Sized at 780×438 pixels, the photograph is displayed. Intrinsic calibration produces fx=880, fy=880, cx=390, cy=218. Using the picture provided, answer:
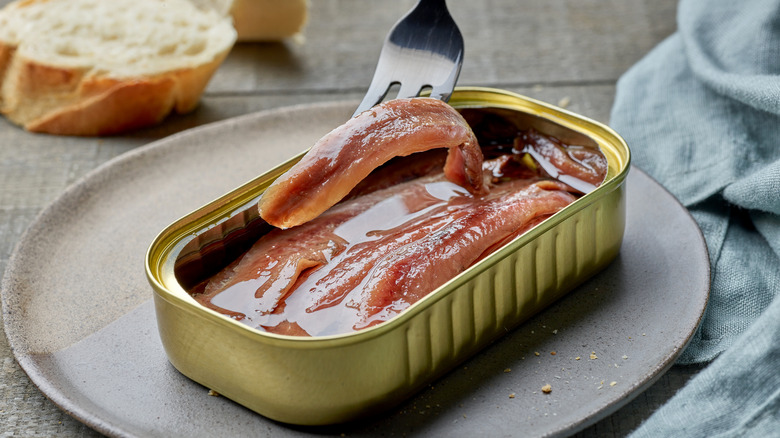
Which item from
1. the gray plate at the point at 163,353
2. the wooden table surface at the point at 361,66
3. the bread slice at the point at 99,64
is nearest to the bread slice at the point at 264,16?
the wooden table surface at the point at 361,66

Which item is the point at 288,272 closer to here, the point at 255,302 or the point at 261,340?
the point at 255,302

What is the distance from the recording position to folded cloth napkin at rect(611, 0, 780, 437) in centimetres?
135

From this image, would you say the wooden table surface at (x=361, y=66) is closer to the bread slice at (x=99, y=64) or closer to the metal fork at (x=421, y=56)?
the bread slice at (x=99, y=64)

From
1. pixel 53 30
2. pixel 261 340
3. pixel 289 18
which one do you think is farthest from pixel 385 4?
pixel 261 340

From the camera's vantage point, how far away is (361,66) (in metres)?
2.97

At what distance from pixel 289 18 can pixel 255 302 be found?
174 centimetres

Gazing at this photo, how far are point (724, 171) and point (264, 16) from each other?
162cm

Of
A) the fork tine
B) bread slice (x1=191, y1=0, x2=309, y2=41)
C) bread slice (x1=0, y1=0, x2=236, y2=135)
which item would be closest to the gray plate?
bread slice (x1=0, y1=0, x2=236, y2=135)

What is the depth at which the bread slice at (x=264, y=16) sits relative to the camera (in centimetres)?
290

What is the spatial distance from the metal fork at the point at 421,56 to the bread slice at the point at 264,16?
1.01 m

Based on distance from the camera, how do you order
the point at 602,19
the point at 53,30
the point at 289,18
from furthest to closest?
1. the point at 602,19
2. the point at 289,18
3. the point at 53,30

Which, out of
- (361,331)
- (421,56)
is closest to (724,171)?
(421,56)

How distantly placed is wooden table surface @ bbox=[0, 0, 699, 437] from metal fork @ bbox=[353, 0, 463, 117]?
74 centimetres

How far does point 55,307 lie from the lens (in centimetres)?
171
